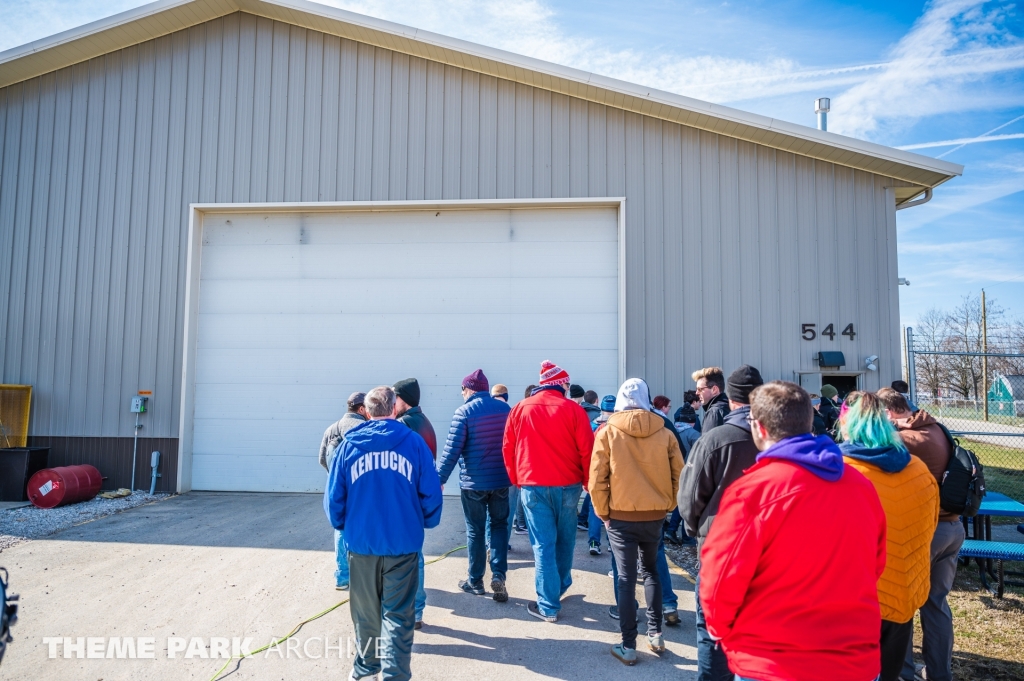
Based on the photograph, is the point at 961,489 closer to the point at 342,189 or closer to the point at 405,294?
the point at 405,294

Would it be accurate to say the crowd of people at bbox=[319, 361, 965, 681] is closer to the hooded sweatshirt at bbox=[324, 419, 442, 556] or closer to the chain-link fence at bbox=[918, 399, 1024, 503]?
the hooded sweatshirt at bbox=[324, 419, 442, 556]

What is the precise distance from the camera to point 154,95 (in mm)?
9688

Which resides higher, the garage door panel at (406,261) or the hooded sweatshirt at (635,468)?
the garage door panel at (406,261)

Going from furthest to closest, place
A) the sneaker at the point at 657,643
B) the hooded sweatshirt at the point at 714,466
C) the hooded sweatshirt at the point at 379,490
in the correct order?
the sneaker at the point at 657,643, the hooded sweatshirt at the point at 379,490, the hooded sweatshirt at the point at 714,466

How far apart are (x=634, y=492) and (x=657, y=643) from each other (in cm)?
109

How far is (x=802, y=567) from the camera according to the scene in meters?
1.95

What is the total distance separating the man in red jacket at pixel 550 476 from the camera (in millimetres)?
4555

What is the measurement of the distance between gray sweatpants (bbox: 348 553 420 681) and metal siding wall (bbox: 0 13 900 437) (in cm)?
610

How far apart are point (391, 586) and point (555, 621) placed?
175 centimetres

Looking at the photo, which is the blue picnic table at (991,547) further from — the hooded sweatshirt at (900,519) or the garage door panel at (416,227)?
Answer: the garage door panel at (416,227)

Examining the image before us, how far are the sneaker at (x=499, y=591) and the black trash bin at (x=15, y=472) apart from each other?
8.20 metres

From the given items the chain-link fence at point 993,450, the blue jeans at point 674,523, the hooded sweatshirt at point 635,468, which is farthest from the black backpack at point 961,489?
the chain-link fence at point 993,450

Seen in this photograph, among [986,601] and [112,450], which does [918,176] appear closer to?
[986,601]

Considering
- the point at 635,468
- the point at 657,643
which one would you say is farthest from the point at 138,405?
the point at 657,643
